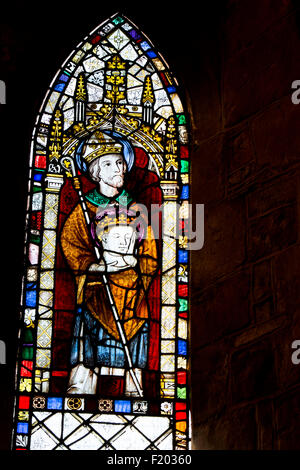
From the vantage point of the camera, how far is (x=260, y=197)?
5.75 m

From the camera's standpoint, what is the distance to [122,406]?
5.79m

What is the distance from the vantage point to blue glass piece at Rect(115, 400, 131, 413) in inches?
227

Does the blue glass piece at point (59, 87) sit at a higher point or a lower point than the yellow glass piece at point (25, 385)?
higher

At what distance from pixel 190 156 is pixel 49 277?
928 millimetres

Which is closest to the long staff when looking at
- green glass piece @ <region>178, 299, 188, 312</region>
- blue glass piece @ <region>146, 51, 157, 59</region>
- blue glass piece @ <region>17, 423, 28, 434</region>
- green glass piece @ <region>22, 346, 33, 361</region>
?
green glass piece @ <region>178, 299, 188, 312</region>

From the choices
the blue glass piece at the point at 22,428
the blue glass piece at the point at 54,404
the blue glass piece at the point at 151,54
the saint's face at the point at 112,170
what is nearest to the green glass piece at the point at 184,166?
the saint's face at the point at 112,170

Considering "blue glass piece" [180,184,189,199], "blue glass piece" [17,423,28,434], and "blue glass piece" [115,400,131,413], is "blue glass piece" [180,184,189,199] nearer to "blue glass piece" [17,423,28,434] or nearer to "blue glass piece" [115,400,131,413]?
"blue glass piece" [115,400,131,413]

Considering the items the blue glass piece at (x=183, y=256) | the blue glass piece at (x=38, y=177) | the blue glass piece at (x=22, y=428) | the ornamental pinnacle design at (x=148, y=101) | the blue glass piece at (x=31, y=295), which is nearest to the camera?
the blue glass piece at (x=22, y=428)

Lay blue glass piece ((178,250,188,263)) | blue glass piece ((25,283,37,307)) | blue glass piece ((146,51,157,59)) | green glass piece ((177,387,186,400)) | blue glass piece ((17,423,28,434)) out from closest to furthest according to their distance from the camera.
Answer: blue glass piece ((17,423,28,434))
green glass piece ((177,387,186,400))
blue glass piece ((25,283,37,307))
blue glass piece ((178,250,188,263))
blue glass piece ((146,51,157,59))

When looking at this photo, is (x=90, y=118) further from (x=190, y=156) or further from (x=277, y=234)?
(x=277, y=234)

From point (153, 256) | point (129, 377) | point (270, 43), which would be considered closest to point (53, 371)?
point (129, 377)

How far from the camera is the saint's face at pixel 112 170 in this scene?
249 inches

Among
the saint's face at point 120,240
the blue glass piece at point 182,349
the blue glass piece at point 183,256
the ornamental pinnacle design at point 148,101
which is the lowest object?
the blue glass piece at point 182,349

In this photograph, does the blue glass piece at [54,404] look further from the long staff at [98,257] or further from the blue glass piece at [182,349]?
the blue glass piece at [182,349]
